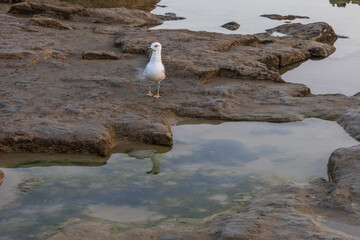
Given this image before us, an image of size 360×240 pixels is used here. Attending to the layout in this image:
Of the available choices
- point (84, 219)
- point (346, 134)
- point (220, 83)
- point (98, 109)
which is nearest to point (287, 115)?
point (346, 134)

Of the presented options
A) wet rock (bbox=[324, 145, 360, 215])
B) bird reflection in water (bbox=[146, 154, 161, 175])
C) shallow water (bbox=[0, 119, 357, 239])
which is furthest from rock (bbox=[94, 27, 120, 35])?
wet rock (bbox=[324, 145, 360, 215])

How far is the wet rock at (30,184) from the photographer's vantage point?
17.5 feet

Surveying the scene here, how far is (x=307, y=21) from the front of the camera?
1809 cm

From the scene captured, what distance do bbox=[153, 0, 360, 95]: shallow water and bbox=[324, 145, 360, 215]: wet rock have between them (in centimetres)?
393

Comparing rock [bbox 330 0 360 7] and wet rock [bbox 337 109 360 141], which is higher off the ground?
rock [bbox 330 0 360 7]

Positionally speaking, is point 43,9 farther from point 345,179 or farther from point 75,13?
point 345,179

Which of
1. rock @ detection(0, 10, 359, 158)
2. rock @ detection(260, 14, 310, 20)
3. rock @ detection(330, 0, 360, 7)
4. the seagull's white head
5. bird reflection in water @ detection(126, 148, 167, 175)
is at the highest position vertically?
the seagull's white head

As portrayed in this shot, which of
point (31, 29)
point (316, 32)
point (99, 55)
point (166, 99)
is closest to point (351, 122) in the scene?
point (166, 99)

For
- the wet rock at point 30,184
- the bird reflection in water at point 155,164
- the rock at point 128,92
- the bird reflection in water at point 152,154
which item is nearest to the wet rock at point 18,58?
the rock at point 128,92

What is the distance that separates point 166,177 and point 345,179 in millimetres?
1828

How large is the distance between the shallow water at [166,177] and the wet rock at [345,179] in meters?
0.24

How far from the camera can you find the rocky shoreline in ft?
15.8

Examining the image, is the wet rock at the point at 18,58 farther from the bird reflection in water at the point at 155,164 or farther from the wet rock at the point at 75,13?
the wet rock at the point at 75,13

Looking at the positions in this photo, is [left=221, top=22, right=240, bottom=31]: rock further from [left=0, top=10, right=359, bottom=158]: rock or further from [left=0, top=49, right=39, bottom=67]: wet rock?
[left=0, top=49, right=39, bottom=67]: wet rock
